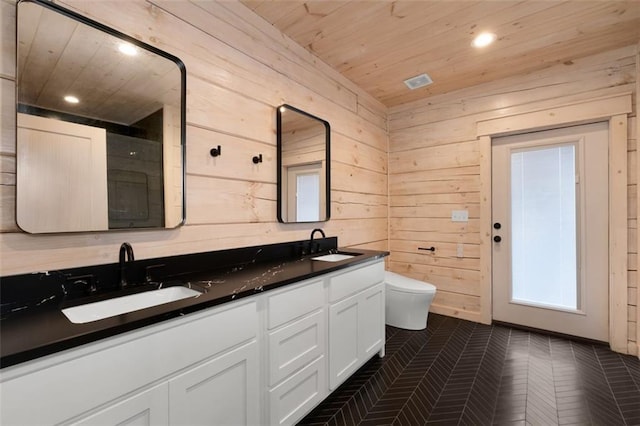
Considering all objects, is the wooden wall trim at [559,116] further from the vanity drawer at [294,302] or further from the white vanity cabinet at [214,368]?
the vanity drawer at [294,302]

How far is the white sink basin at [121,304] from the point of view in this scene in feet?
3.68

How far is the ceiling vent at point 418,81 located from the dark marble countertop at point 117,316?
235 centimetres

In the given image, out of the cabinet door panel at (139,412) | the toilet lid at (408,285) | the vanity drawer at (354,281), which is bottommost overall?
the toilet lid at (408,285)

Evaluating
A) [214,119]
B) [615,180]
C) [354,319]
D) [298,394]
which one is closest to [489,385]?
[354,319]

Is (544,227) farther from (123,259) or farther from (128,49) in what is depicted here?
(128,49)

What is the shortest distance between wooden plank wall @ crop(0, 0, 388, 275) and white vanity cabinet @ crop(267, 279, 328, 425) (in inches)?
24.0

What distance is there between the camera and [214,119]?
71.2 inches

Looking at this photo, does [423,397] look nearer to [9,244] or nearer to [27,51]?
[9,244]

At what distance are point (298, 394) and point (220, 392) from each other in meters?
0.55

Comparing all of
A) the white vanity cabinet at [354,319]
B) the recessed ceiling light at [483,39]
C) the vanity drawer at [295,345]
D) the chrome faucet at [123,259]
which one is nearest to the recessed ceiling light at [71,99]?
the chrome faucet at [123,259]

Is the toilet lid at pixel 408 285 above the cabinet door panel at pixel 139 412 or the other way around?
the other way around

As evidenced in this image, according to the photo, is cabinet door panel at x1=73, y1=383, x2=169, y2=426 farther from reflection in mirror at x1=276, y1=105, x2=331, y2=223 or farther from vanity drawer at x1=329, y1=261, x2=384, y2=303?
reflection in mirror at x1=276, y1=105, x2=331, y2=223

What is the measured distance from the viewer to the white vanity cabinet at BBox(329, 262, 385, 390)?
186 centimetres

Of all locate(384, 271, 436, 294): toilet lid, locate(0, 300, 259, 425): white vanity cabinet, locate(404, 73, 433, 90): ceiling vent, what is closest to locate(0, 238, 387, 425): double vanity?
locate(0, 300, 259, 425): white vanity cabinet
